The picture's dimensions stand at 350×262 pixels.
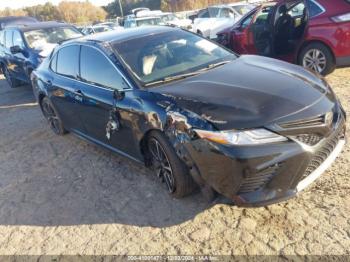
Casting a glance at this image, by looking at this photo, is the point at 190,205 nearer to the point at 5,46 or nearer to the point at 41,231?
the point at 41,231

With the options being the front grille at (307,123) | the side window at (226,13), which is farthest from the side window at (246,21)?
the side window at (226,13)

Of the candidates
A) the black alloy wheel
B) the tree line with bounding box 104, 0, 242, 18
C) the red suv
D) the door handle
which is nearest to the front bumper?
the black alloy wheel

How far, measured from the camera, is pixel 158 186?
3.72 metres

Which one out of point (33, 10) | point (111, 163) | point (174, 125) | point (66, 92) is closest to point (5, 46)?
point (66, 92)

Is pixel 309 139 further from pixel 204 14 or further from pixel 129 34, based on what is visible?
pixel 204 14

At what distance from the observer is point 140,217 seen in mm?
3283

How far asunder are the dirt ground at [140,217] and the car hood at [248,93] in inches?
34.8

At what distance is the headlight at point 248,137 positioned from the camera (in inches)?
102

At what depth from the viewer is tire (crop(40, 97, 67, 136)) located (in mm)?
5441

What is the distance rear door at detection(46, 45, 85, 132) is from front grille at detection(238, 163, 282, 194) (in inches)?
94.1

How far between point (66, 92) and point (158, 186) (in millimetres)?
1878

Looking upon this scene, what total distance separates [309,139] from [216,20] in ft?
42.7

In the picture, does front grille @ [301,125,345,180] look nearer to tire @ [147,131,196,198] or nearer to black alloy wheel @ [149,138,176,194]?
tire @ [147,131,196,198]

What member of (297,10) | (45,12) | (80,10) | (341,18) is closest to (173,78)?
(341,18)
